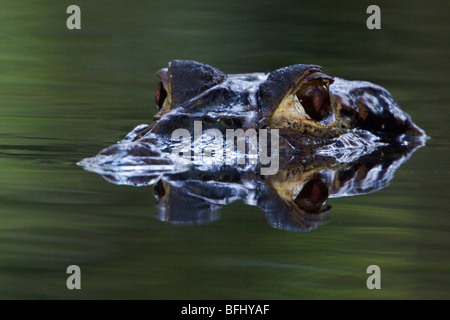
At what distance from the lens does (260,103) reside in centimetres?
574

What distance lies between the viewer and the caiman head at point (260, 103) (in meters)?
5.56

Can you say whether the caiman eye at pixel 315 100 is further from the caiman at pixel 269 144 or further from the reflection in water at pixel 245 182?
the reflection in water at pixel 245 182

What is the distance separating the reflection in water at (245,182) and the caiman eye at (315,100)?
34 centimetres

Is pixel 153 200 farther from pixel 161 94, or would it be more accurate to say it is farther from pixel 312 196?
pixel 161 94

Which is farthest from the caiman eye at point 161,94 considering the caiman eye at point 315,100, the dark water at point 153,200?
the caiman eye at point 315,100

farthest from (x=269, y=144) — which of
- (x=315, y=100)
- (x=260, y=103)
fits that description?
(x=315, y=100)

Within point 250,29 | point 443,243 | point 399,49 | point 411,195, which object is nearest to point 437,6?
point 399,49

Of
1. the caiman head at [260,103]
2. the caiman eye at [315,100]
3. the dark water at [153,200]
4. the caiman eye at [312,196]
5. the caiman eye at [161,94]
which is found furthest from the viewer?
the caiman eye at [161,94]

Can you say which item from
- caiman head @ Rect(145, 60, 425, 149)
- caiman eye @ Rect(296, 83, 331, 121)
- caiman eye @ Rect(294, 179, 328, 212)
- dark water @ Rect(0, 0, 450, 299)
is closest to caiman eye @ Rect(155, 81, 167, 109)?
caiman head @ Rect(145, 60, 425, 149)

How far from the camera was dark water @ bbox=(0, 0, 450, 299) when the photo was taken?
3.29 metres

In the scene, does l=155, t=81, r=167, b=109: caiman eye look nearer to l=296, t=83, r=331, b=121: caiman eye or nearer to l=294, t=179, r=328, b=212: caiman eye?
l=296, t=83, r=331, b=121: caiman eye

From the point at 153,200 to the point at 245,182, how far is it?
2.28ft

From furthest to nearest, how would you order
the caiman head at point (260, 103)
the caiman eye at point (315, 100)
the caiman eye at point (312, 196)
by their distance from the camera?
the caiman eye at point (315, 100)
the caiman head at point (260, 103)
the caiman eye at point (312, 196)

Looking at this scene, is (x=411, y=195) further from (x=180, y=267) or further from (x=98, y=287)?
(x=98, y=287)
